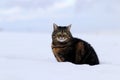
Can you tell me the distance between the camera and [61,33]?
9289mm

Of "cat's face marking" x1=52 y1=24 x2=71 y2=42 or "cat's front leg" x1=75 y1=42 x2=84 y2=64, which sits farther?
"cat's front leg" x1=75 y1=42 x2=84 y2=64

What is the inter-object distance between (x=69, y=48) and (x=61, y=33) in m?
0.43

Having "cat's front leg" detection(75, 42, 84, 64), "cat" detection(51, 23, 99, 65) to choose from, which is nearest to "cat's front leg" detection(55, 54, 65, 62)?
"cat" detection(51, 23, 99, 65)

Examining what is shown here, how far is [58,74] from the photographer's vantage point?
7414 mm

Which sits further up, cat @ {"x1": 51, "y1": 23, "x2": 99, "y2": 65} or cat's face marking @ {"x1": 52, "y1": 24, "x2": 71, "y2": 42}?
cat's face marking @ {"x1": 52, "y1": 24, "x2": 71, "y2": 42}

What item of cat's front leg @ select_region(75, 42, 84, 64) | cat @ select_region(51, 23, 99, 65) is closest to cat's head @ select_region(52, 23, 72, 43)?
cat @ select_region(51, 23, 99, 65)

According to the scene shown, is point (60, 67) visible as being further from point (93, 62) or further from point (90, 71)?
point (93, 62)

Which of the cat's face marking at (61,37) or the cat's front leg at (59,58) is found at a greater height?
the cat's face marking at (61,37)

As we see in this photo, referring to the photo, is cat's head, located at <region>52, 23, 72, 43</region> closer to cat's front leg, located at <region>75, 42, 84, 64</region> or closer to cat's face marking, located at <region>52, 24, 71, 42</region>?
cat's face marking, located at <region>52, 24, 71, 42</region>

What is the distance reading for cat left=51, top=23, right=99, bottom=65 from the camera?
30.7 ft

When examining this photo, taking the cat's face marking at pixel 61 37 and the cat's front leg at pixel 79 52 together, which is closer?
the cat's face marking at pixel 61 37

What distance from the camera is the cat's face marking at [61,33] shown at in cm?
930

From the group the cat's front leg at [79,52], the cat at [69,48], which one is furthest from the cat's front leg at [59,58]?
the cat's front leg at [79,52]

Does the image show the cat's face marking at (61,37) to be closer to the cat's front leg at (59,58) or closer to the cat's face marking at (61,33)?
the cat's face marking at (61,33)
